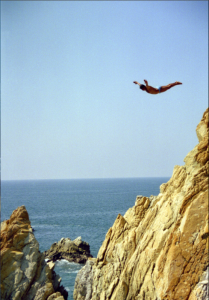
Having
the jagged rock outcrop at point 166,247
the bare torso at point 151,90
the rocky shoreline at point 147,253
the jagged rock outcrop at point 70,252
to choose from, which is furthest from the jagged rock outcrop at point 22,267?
the jagged rock outcrop at point 70,252

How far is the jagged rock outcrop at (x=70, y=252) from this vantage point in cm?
4200

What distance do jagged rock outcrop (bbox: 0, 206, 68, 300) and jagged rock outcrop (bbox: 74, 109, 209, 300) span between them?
411 cm

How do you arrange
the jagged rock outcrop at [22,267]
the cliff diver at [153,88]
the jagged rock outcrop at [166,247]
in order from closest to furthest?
the cliff diver at [153,88] < the jagged rock outcrop at [166,247] < the jagged rock outcrop at [22,267]

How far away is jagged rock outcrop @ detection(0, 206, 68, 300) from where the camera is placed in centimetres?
2116

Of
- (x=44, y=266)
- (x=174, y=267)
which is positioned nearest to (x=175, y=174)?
(x=174, y=267)

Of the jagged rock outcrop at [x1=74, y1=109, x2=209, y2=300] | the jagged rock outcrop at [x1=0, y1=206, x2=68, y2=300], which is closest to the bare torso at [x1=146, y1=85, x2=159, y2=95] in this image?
the jagged rock outcrop at [x1=74, y1=109, x2=209, y2=300]

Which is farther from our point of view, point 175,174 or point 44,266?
point 44,266

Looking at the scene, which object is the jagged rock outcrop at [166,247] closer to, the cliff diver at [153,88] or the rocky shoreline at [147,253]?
the rocky shoreline at [147,253]

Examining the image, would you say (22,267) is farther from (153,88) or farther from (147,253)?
(153,88)

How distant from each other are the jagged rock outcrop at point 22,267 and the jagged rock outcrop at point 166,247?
4.11 meters

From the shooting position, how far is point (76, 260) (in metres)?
41.2

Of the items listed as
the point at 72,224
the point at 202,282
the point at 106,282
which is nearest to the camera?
the point at 202,282

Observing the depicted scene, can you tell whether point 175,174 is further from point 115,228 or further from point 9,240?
point 9,240

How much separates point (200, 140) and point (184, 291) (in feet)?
24.5
